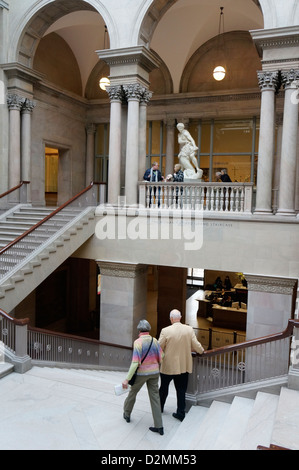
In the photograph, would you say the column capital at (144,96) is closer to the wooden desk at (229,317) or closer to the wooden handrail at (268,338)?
the wooden handrail at (268,338)

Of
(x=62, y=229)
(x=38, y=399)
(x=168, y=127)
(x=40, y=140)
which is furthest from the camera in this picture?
(x=168, y=127)

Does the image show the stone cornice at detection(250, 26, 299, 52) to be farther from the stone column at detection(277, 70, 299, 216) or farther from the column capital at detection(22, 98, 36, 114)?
the column capital at detection(22, 98, 36, 114)

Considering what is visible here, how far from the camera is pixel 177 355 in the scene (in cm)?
612

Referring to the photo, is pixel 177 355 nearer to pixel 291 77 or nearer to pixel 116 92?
pixel 291 77

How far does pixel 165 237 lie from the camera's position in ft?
38.1

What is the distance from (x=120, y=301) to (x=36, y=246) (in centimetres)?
318

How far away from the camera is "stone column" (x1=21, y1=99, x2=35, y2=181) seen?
1453 centimetres

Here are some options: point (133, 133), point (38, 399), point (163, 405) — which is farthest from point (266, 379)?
point (133, 133)

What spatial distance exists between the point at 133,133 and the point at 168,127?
543cm

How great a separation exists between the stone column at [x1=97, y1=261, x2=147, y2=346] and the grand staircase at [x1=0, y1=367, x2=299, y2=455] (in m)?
5.03

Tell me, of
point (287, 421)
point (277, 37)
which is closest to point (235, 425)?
point (287, 421)

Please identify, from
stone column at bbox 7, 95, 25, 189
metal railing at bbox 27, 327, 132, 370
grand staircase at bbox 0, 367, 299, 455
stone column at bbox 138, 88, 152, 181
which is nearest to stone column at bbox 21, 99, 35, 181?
stone column at bbox 7, 95, 25, 189

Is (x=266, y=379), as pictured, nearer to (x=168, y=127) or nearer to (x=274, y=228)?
(x=274, y=228)

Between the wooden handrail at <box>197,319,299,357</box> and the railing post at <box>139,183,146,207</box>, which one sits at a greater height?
the railing post at <box>139,183,146,207</box>
